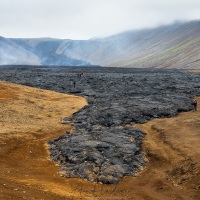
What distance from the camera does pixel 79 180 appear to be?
1505 cm

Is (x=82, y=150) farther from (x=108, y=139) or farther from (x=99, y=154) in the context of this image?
(x=108, y=139)

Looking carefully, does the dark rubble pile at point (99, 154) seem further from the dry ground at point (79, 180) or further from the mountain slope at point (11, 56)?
the mountain slope at point (11, 56)

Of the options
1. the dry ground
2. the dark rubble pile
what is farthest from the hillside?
the dark rubble pile

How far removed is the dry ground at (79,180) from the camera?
13.3 metres

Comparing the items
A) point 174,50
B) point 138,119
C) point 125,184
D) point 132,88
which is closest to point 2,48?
point 174,50

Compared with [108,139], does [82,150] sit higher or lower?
lower

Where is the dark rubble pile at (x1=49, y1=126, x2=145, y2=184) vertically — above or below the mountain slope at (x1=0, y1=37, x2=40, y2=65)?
below

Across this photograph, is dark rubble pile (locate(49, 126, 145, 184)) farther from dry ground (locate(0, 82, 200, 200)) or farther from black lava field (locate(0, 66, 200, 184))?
dry ground (locate(0, 82, 200, 200))

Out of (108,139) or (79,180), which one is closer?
(79,180)

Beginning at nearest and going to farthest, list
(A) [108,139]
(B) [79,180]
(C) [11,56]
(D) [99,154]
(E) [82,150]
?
(B) [79,180] → (D) [99,154] → (E) [82,150] → (A) [108,139] → (C) [11,56]

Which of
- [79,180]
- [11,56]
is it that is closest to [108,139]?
[79,180]

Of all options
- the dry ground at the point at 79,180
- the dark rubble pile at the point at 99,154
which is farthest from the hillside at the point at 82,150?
the dark rubble pile at the point at 99,154

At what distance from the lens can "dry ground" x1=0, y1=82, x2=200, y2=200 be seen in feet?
43.8

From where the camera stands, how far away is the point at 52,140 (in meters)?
21.1
